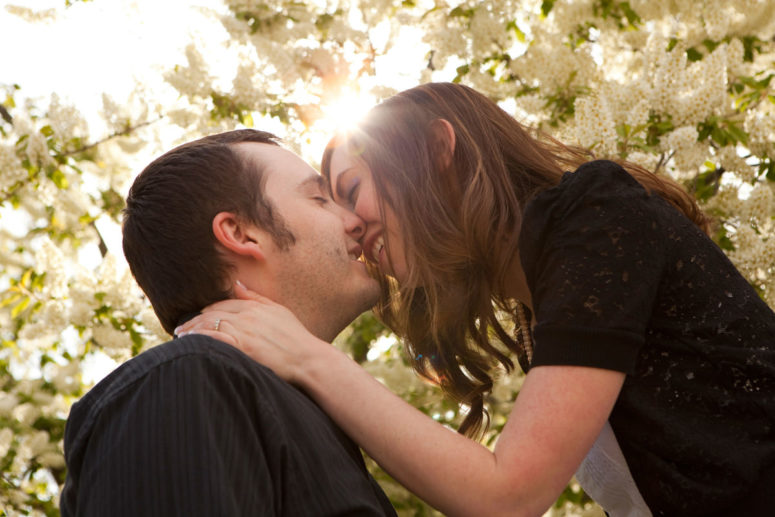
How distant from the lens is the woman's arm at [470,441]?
1.72 m

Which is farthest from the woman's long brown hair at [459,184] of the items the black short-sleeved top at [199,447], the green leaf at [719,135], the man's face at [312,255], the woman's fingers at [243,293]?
the green leaf at [719,135]

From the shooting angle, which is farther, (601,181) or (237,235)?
(237,235)

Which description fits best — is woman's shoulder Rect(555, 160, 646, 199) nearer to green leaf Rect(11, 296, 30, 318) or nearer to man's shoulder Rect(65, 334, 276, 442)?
man's shoulder Rect(65, 334, 276, 442)

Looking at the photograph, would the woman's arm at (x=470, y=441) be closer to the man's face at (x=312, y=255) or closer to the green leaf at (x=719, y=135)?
the man's face at (x=312, y=255)

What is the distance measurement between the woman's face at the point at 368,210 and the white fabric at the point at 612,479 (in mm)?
746

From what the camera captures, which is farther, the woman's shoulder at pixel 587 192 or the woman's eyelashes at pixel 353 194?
the woman's eyelashes at pixel 353 194

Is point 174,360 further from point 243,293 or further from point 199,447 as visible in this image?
point 243,293

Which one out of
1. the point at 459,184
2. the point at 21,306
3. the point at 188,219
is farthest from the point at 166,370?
the point at 21,306

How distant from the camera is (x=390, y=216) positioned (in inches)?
97.3

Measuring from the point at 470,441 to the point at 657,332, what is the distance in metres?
0.49

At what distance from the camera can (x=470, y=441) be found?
1.78 m

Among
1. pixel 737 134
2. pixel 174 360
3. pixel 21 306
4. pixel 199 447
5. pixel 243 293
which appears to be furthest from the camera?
pixel 21 306

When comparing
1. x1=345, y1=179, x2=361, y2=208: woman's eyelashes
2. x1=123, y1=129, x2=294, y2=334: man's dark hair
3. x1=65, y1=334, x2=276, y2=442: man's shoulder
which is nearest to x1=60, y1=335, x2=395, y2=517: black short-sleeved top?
x1=65, y1=334, x2=276, y2=442: man's shoulder

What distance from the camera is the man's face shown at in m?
2.28
